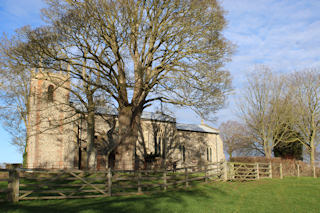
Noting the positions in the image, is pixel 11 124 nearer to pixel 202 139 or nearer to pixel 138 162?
pixel 138 162

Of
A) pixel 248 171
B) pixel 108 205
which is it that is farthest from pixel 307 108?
pixel 108 205

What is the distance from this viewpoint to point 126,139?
55.0ft

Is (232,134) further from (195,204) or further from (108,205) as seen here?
(108,205)

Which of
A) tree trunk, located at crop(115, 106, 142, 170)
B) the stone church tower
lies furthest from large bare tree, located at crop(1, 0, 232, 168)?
the stone church tower

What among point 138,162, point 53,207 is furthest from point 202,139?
point 53,207

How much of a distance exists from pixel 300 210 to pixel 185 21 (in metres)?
11.8

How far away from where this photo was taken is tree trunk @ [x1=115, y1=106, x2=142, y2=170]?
16.6 meters

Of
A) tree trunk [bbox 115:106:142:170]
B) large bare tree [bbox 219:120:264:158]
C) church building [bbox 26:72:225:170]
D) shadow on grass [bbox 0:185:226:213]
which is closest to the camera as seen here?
shadow on grass [bbox 0:185:226:213]


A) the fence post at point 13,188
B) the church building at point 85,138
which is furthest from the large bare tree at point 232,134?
the fence post at point 13,188

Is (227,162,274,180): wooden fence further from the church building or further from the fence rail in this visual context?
the church building

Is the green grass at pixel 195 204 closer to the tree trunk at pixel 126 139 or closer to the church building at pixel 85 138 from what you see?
the tree trunk at pixel 126 139

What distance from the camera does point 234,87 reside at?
57.7ft

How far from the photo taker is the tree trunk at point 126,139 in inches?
653

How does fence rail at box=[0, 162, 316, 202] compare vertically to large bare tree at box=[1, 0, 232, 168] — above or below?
below
